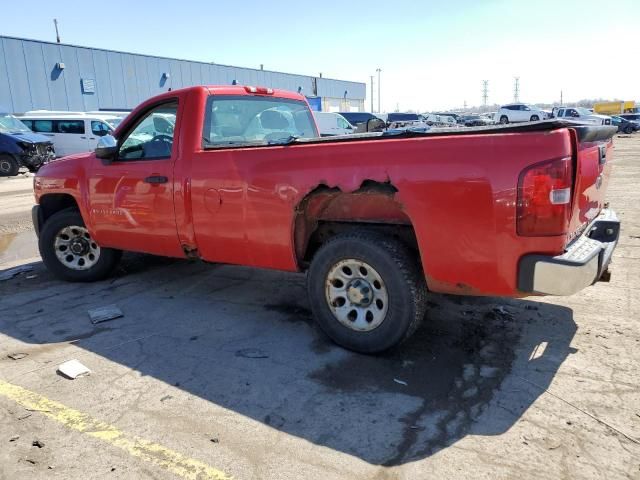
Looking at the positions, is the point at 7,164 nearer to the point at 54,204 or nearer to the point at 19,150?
the point at 19,150

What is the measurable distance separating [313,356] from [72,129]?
2033 centimetres

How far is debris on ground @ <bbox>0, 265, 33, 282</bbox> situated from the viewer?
603cm

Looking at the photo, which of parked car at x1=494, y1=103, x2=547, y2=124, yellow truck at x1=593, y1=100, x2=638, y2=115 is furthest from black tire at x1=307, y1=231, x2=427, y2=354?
yellow truck at x1=593, y1=100, x2=638, y2=115

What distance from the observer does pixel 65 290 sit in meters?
5.47

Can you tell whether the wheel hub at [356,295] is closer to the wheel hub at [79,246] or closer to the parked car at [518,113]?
the wheel hub at [79,246]

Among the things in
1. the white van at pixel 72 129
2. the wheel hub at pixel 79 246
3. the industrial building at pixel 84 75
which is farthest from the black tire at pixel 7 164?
the wheel hub at pixel 79 246

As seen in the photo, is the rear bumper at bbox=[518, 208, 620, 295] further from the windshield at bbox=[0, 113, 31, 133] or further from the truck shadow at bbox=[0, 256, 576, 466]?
the windshield at bbox=[0, 113, 31, 133]

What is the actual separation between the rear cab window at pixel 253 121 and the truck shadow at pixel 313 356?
5.21ft

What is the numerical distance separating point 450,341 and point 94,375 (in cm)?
266

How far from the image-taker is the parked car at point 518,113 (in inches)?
1709

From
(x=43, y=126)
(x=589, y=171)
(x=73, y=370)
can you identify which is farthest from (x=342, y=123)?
(x=73, y=370)

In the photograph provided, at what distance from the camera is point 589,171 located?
3.31 meters

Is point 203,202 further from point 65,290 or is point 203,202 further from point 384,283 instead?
point 65,290

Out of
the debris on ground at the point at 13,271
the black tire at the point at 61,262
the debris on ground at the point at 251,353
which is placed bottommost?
→ the debris on ground at the point at 251,353
